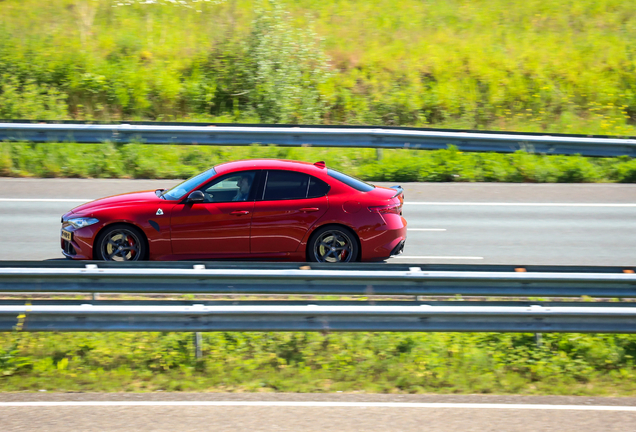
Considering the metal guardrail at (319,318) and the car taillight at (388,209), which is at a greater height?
the car taillight at (388,209)

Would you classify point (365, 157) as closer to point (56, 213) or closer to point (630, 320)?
point (56, 213)

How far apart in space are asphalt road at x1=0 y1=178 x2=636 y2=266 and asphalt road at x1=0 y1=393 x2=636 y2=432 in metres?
3.85

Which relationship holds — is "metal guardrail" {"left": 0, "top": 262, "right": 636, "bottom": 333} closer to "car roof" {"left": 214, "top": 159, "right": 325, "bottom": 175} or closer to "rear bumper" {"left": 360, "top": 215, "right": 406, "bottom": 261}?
"rear bumper" {"left": 360, "top": 215, "right": 406, "bottom": 261}

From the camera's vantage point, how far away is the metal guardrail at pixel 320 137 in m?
14.2

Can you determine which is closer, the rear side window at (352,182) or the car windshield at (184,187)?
the car windshield at (184,187)

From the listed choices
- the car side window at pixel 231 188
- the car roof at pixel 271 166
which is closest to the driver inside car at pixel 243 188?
the car side window at pixel 231 188

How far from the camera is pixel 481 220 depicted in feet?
38.7

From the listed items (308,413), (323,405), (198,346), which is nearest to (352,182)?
(198,346)

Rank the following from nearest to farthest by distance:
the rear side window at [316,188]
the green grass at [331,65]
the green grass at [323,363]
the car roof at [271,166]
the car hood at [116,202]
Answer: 1. the green grass at [323,363]
2. the car hood at [116,202]
3. the rear side window at [316,188]
4. the car roof at [271,166]
5. the green grass at [331,65]

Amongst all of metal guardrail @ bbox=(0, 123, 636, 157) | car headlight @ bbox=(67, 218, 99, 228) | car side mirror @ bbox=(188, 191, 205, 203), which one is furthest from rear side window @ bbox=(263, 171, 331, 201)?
metal guardrail @ bbox=(0, 123, 636, 157)

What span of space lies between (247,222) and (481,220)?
481cm

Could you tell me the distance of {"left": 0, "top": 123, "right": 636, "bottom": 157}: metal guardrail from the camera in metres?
14.2

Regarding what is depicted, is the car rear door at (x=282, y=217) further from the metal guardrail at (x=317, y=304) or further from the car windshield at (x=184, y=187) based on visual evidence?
the metal guardrail at (x=317, y=304)

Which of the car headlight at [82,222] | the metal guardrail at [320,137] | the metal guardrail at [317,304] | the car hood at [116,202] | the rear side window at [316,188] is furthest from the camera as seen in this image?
the metal guardrail at [320,137]
